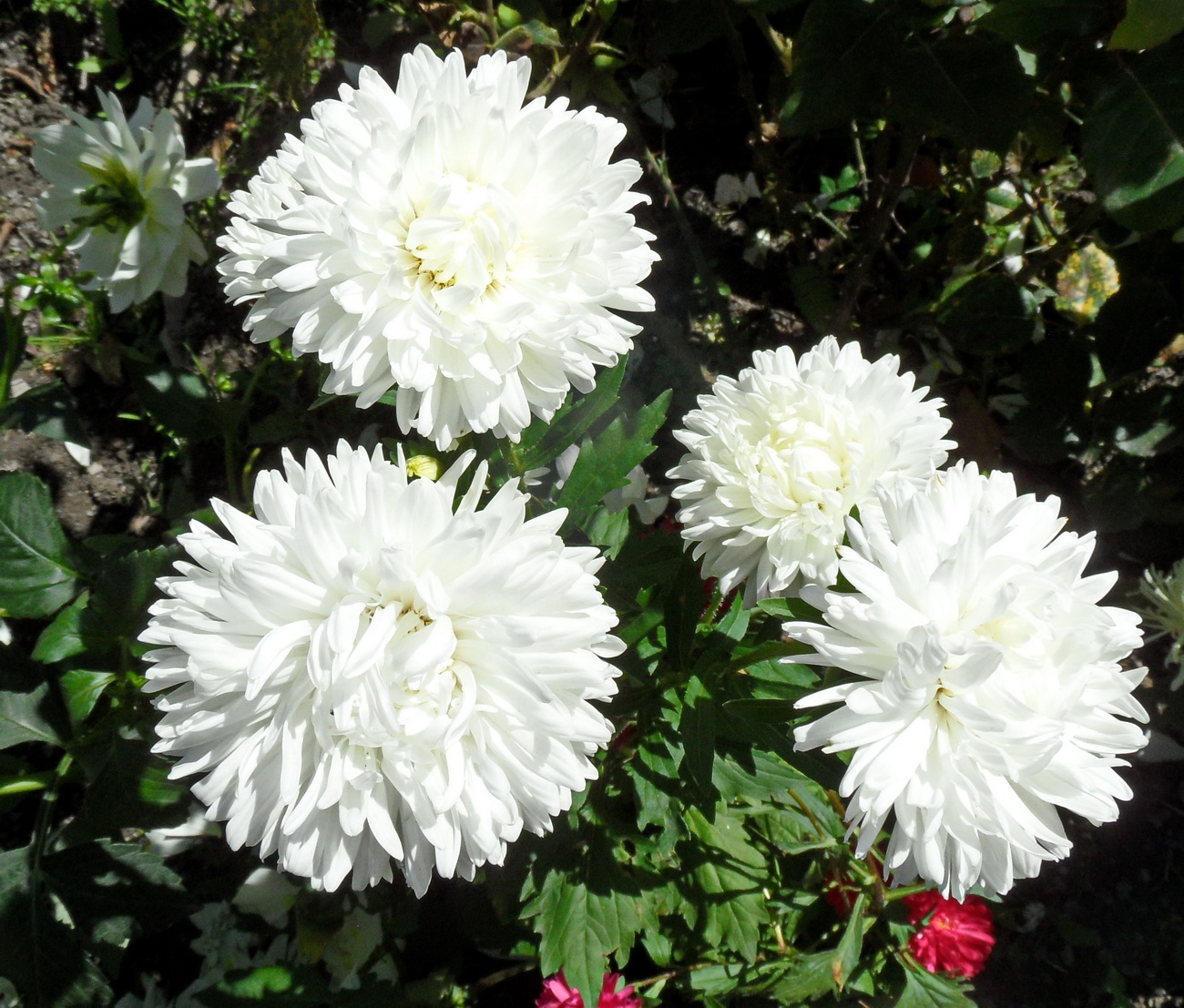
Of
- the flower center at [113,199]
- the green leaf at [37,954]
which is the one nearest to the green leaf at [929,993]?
the green leaf at [37,954]

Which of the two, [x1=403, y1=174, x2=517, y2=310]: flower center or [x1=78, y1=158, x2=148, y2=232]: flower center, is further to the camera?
[x1=78, y1=158, x2=148, y2=232]: flower center

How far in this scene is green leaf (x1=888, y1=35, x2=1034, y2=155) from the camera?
1322mm

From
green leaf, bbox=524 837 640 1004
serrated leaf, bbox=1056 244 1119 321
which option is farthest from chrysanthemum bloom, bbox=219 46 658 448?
serrated leaf, bbox=1056 244 1119 321

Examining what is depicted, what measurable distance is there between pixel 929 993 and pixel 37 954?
143 centimetres

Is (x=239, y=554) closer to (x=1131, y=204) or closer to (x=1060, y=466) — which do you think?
(x=1131, y=204)

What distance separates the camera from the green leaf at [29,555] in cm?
127

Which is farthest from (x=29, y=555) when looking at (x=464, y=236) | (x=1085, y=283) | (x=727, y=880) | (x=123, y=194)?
(x=1085, y=283)

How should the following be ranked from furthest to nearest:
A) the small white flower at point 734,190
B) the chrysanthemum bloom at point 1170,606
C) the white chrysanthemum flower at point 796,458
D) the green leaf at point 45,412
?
the small white flower at point 734,190
the chrysanthemum bloom at point 1170,606
the green leaf at point 45,412
the white chrysanthemum flower at point 796,458

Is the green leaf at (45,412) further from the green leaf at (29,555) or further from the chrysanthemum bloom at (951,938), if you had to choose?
the chrysanthemum bloom at (951,938)

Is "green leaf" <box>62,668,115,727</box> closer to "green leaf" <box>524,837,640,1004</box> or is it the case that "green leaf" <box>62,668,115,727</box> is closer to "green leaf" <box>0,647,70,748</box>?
"green leaf" <box>0,647,70,748</box>

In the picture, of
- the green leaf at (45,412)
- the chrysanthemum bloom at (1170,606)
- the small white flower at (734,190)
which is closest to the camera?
the green leaf at (45,412)

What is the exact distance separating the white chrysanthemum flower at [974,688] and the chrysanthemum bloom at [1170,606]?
939 millimetres

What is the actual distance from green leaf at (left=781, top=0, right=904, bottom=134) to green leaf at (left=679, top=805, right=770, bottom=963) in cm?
121

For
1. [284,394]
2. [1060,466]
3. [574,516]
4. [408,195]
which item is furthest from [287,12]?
[1060,466]
